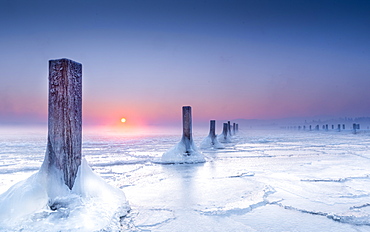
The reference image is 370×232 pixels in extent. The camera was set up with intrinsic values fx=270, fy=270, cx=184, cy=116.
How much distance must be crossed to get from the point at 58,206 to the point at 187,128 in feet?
23.9

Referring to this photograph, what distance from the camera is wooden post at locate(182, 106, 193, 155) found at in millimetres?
10074

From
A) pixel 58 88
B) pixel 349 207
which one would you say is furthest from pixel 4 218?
pixel 349 207

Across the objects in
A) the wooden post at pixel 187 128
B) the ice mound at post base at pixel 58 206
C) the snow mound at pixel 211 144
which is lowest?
the snow mound at pixel 211 144

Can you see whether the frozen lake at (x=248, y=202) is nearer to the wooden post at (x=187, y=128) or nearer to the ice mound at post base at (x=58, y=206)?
the ice mound at post base at (x=58, y=206)

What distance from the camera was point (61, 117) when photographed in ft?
11.5

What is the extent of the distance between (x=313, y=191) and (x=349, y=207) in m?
0.99

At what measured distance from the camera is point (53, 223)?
291cm

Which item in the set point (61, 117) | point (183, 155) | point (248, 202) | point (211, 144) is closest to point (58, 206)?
point (61, 117)

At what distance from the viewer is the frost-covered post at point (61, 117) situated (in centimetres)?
348

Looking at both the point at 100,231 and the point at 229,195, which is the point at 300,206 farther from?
the point at 100,231

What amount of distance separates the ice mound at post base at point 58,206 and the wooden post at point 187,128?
6319mm

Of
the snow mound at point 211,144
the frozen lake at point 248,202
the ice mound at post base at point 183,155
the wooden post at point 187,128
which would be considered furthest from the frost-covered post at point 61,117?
the snow mound at point 211,144

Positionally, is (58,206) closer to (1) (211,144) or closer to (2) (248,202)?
(2) (248,202)

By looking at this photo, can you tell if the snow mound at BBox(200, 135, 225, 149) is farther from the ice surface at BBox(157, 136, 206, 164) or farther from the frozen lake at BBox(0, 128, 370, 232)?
the frozen lake at BBox(0, 128, 370, 232)
